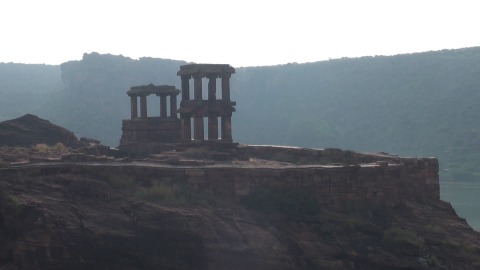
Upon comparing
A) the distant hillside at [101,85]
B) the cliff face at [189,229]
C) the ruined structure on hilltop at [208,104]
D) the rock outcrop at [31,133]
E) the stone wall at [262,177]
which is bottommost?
the cliff face at [189,229]

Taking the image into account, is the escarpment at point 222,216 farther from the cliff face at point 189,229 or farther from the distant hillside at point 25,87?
the distant hillside at point 25,87

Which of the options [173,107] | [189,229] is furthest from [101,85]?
[189,229]

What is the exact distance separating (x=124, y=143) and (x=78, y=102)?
69.9m

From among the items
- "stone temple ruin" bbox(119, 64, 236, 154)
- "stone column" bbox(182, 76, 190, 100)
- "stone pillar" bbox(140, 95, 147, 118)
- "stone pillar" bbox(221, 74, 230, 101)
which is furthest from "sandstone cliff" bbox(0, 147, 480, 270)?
"stone pillar" bbox(140, 95, 147, 118)

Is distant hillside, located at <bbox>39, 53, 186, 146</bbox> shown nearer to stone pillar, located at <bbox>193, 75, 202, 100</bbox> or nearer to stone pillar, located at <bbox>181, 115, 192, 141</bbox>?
stone pillar, located at <bbox>181, 115, 192, 141</bbox>

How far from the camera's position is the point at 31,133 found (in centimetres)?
3016

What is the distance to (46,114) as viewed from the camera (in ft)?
314

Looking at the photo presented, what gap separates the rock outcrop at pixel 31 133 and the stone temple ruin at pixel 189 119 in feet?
7.58

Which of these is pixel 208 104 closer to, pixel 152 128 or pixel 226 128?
pixel 226 128

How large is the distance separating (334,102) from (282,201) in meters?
80.3

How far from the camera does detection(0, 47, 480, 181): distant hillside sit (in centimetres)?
8175

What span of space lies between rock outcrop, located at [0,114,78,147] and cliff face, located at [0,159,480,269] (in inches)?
377

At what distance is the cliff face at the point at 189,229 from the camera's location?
56.7ft

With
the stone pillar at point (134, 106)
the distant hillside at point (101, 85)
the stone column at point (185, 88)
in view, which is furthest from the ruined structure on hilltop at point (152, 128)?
A: the distant hillside at point (101, 85)
